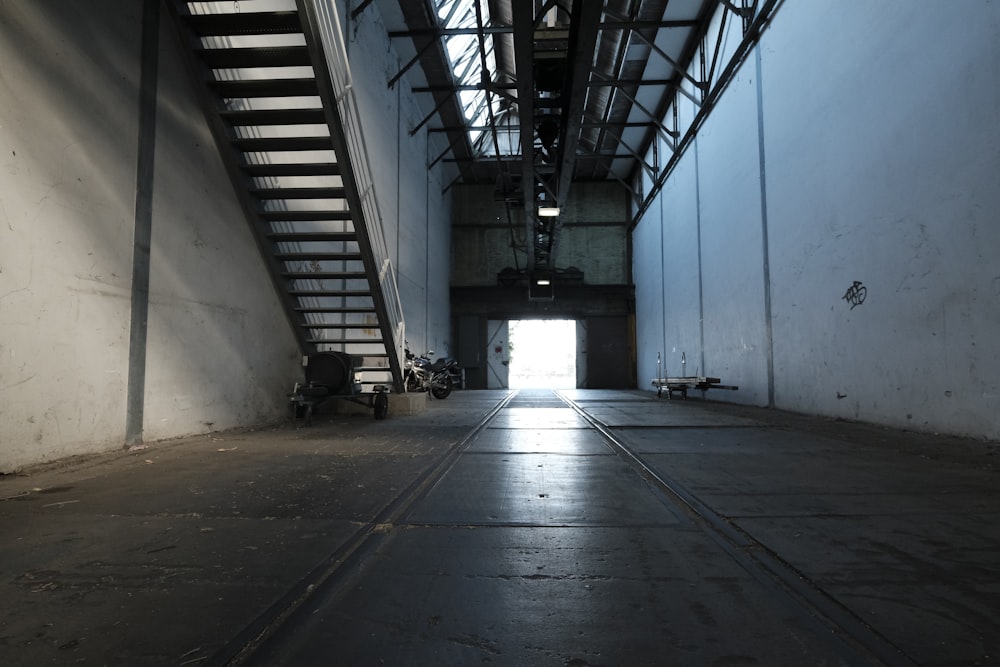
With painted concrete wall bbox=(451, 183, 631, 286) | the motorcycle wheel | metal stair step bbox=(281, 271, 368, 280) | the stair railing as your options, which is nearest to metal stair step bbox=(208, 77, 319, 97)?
the stair railing

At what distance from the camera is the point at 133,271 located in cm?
394

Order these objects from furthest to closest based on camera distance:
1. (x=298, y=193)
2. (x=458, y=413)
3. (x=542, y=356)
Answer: (x=542, y=356)
(x=458, y=413)
(x=298, y=193)

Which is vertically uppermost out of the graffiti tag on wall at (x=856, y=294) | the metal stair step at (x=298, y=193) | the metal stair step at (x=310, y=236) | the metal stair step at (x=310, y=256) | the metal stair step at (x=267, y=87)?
the metal stair step at (x=267, y=87)

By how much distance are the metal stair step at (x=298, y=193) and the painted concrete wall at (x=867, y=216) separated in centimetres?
537

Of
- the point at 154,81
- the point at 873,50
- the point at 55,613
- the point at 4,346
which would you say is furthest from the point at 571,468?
the point at 873,50

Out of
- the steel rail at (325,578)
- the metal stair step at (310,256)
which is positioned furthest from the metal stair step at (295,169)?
the steel rail at (325,578)

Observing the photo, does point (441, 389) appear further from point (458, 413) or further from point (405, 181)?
point (405, 181)

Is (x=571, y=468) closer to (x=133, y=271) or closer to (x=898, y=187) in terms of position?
(x=133, y=271)

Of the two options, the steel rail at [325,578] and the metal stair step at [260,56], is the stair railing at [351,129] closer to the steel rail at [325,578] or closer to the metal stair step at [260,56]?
the metal stair step at [260,56]

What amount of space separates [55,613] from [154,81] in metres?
4.39

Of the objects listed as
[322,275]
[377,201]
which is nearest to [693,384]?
[377,201]

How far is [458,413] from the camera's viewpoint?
296 inches

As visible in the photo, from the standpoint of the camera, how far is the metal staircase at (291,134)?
4.55 m

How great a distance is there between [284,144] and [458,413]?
414cm
